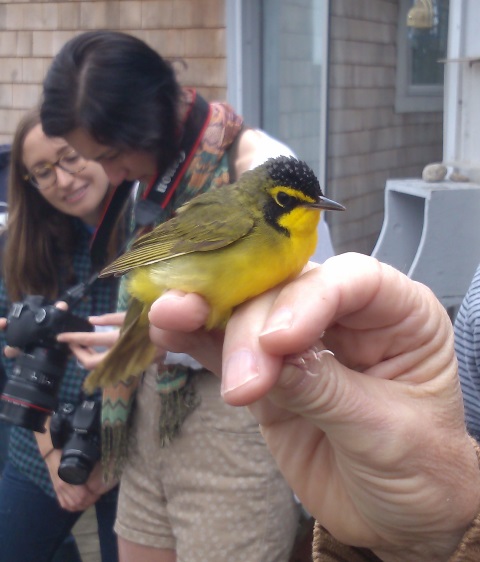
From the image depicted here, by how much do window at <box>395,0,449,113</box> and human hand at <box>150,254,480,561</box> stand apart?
12.6 feet

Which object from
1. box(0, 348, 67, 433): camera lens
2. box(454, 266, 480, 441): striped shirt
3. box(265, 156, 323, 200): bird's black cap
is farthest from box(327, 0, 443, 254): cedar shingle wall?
box(265, 156, 323, 200): bird's black cap

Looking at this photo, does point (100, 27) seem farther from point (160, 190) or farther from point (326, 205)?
point (326, 205)

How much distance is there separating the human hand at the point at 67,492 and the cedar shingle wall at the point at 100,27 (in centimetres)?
318

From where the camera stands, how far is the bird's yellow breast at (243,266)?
1665 millimetres

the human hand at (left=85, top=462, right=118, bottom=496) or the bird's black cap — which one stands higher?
the bird's black cap

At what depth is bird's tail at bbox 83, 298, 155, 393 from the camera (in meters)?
2.16

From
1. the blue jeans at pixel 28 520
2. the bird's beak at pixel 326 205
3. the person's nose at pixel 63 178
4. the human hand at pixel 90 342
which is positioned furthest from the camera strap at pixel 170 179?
the blue jeans at pixel 28 520

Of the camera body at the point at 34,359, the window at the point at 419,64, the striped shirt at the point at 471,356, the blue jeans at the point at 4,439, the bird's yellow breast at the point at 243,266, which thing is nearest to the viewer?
the bird's yellow breast at the point at 243,266

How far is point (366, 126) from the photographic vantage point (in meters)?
6.05

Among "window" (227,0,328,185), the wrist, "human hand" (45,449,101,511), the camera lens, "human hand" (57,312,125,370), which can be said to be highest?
"window" (227,0,328,185)

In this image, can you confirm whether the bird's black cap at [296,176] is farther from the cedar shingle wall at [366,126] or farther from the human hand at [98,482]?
the cedar shingle wall at [366,126]

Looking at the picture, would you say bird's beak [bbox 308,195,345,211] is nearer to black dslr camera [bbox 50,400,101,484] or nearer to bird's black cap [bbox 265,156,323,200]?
bird's black cap [bbox 265,156,323,200]

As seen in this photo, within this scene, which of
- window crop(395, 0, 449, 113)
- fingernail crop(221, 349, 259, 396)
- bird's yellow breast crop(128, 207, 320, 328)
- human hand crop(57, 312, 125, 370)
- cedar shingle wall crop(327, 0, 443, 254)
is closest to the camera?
fingernail crop(221, 349, 259, 396)

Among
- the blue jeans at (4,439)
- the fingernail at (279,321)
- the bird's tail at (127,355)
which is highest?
the fingernail at (279,321)
